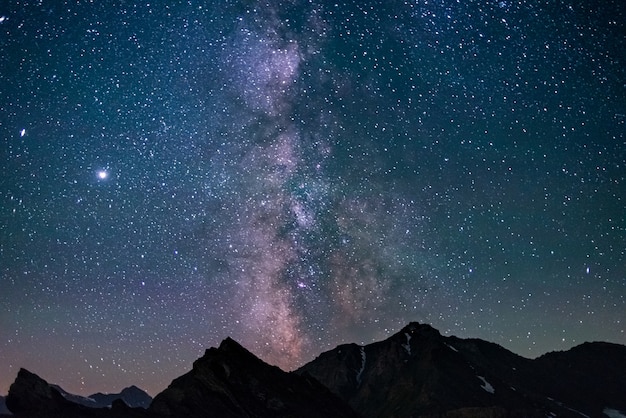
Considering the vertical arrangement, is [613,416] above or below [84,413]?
above

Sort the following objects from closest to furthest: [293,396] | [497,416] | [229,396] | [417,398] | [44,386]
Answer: [44,386] < [229,396] < [293,396] < [497,416] < [417,398]

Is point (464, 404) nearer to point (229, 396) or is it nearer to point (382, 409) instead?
point (382, 409)

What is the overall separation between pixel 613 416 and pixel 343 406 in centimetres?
12317

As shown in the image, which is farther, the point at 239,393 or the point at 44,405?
the point at 239,393

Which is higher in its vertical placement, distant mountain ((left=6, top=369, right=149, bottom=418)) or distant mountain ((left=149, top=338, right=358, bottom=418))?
distant mountain ((left=149, top=338, right=358, bottom=418))

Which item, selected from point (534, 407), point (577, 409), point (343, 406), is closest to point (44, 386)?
point (343, 406)

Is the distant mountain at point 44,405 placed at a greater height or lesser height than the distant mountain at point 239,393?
lesser

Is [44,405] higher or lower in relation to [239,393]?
lower

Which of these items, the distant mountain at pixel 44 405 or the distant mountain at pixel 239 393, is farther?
the distant mountain at pixel 239 393

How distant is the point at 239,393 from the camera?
117750 mm

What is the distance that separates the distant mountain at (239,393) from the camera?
107 m

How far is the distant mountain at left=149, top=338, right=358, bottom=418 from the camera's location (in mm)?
107250

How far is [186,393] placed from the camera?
11100 cm

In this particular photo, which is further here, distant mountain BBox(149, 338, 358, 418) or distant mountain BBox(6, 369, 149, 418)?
distant mountain BBox(149, 338, 358, 418)
